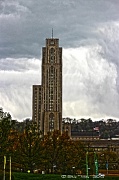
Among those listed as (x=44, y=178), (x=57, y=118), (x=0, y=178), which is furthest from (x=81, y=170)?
(x=57, y=118)

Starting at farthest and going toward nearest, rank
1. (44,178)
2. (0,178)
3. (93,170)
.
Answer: (93,170), (44,178), (0,178)

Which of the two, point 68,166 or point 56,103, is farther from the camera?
point 56,103

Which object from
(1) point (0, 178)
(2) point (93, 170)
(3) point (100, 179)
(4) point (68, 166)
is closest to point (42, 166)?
(4) point (68, 166)

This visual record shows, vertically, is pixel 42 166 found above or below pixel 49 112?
below

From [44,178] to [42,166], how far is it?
20.6 m

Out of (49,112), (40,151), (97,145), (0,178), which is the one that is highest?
(49,112)

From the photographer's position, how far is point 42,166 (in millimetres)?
82062

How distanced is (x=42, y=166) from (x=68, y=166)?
4.61 m

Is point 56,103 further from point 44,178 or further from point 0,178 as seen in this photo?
point 0,178

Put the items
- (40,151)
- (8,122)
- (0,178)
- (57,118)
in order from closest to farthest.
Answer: (0,178) < (8,122) < (40,151) < (57,118)

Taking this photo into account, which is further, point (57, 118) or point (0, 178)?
point (57, 118)

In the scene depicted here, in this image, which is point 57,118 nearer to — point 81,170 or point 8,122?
point 81,170

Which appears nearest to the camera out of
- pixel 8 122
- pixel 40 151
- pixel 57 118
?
pixel 8 122

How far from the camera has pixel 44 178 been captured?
6159cm
